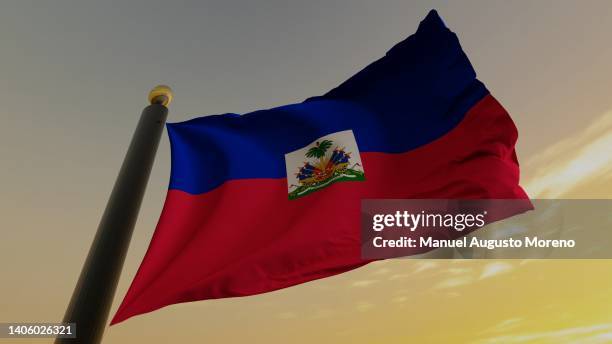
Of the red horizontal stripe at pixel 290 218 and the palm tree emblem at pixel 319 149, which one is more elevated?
the palm tree emblem at pixel 319 149

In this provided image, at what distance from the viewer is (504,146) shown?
5.63 metres

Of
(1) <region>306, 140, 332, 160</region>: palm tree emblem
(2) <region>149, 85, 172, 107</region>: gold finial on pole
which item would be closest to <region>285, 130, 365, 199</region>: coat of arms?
(1) <region>306, 140, 332, 160</region>: palm tree emblem

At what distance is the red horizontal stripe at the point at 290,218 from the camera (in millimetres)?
4992

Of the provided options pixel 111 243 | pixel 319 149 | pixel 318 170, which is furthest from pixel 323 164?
pixel 111 243

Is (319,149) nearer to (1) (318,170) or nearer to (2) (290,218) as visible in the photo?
(1) (318,170)

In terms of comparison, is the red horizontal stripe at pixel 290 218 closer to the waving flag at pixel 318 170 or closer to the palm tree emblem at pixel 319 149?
the waving flag at pixel 318 170

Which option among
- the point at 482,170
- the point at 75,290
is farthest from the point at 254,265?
the point at 482,170

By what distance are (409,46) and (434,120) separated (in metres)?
1.28

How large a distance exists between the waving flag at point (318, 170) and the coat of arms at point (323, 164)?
17 millimetres

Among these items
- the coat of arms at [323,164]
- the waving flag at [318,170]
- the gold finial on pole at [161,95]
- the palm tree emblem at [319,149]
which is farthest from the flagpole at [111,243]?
the palm tree emblem at [319,149]

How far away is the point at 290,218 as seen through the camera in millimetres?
5840

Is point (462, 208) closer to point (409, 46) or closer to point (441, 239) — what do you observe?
point (441, 239)

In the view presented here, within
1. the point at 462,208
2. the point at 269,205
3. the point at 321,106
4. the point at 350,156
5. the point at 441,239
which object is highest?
the point at 321,106

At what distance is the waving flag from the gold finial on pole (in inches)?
19.2
